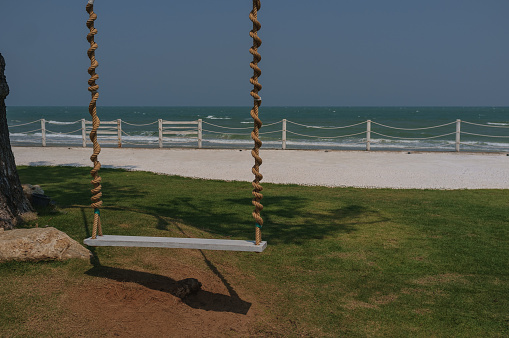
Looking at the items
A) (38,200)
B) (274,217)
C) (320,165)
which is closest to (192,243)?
(38,200)

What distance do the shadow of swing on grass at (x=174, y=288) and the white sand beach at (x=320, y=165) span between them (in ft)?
23.9

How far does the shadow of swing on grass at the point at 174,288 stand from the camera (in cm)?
438

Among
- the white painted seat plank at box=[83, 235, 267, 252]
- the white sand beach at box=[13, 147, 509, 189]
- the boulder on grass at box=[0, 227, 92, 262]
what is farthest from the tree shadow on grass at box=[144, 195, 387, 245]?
the white sand beach at box=[13, 147, 509, 189]

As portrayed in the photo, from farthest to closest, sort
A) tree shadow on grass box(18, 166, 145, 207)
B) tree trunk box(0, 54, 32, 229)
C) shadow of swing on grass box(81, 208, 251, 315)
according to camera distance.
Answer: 1. tree shadow on grass box(18, 166, 145, 207)
2. tree trunk box(0, 54, 32, 229)
3. shadow of swing on grass box(81, 208, 251, 315)

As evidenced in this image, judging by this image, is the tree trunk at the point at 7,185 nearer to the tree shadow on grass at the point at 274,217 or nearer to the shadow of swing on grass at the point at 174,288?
the shadow of swing on grass at the point at 174,288

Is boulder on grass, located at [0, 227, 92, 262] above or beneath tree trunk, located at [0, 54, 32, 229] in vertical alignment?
beneath

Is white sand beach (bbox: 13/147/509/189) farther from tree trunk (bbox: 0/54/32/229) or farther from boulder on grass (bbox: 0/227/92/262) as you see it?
boulder on grass (bbox: 0/227/92/262)

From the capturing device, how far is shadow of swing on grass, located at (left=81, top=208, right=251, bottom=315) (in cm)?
438

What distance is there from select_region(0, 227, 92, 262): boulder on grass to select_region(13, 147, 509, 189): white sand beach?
7495 millimetres

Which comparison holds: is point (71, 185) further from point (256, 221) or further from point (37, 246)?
point (256, 221)

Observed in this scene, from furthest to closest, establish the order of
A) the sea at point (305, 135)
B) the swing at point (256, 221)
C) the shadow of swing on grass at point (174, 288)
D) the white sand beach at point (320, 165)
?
the sea at point (305, 135)
the white sand beach at point (320, 165)
the shadow of swing on grass at point (174, 288)
the swing at point (256, 221)

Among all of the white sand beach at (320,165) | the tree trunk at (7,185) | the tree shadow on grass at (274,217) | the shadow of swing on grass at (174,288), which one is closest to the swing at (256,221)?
the shadow of swing on grass at (174,288)

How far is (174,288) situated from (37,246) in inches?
54.1

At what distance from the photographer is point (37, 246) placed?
183 inches
